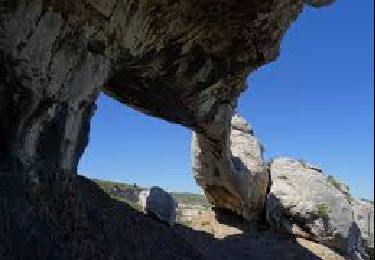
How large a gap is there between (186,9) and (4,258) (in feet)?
32.5

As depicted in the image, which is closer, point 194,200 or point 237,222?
point 237,222

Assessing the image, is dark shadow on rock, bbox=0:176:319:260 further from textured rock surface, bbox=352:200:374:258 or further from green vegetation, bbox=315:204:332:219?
textured rock surface, bbox=352:200:374:258

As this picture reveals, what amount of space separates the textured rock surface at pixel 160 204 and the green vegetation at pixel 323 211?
11504 mm

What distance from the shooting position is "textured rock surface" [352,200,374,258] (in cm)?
4481

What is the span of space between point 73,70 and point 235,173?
64.1 ft

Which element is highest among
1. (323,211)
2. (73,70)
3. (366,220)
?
(73,70)

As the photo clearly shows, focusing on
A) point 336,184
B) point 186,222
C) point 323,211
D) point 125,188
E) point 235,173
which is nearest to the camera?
point 323,211

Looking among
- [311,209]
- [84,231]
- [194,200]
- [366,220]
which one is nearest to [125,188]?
[194,200]

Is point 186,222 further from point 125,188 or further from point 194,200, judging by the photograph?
point 194,200

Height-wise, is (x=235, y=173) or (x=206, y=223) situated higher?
(x=235, y=173)

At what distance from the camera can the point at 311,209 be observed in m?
32.0

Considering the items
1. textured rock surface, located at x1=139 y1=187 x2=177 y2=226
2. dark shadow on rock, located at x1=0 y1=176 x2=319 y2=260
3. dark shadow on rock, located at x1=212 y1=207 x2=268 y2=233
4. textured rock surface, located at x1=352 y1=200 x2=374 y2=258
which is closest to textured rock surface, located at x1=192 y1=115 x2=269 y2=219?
dark shadow on rock, located at x1=212 y1=207 x2=268 y2=233

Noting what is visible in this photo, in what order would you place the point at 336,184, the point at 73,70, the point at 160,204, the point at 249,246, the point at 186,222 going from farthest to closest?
the point at 336,184
the point at 186,222
the point at 249,246
the point at 160,204
the point at 73,70

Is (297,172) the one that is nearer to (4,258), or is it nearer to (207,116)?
(207,116)
